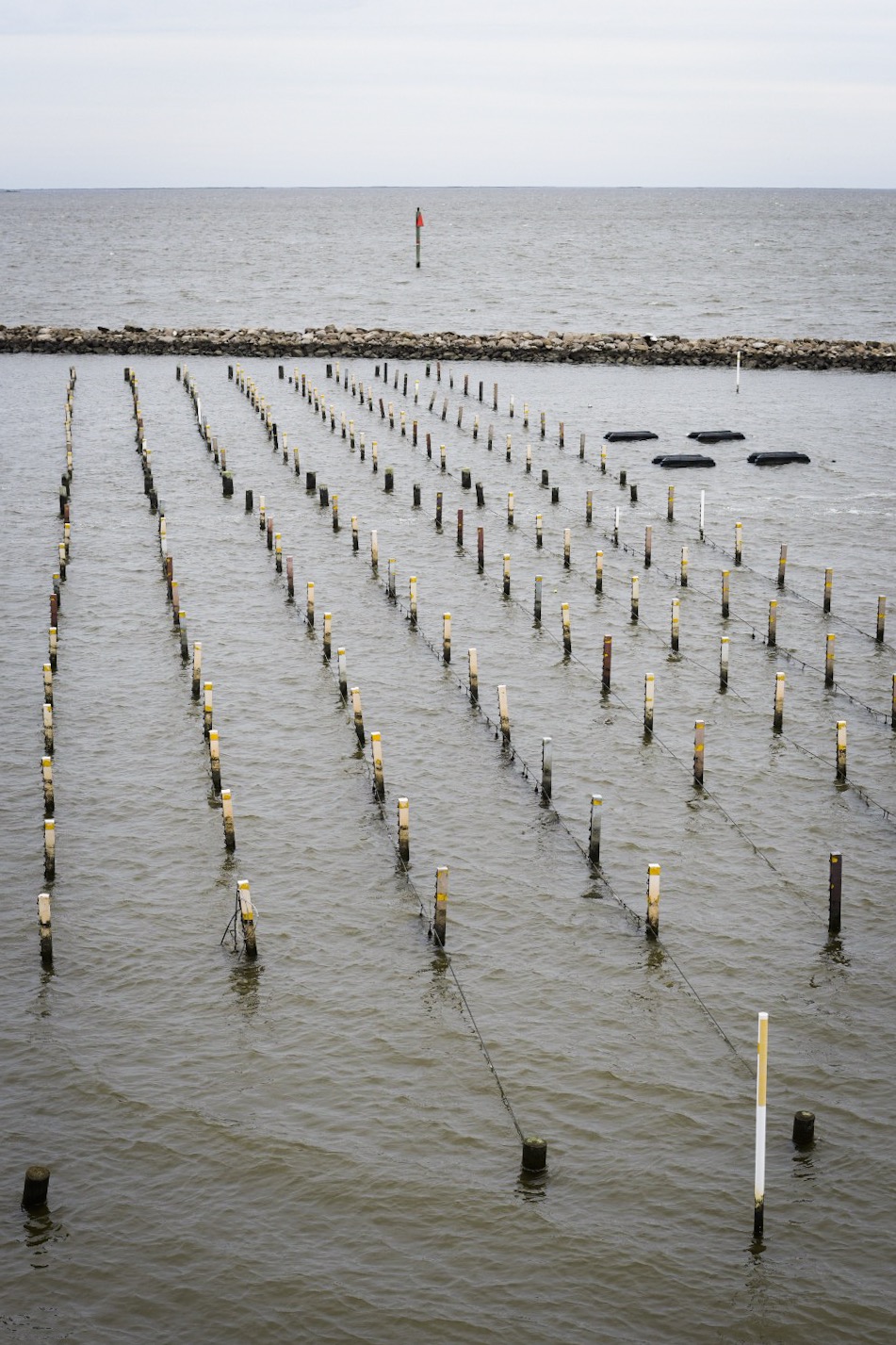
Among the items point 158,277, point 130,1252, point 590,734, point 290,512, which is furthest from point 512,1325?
point 158,277

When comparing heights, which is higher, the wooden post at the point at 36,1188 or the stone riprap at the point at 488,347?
the stone riprap at the point at 488,347

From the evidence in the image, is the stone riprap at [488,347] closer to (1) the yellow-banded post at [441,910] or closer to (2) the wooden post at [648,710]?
(2) the wooden post at [648,710]

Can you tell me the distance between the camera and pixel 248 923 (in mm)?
24000

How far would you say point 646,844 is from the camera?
28.4m

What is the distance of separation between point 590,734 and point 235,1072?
1481 cm

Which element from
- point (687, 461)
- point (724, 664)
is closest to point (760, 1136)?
point (724, 664)

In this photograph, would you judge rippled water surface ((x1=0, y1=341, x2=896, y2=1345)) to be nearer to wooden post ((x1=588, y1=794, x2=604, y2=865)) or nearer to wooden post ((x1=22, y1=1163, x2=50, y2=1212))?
wooden post ((x1=22, y1=1163, x2=50, y2=1212))

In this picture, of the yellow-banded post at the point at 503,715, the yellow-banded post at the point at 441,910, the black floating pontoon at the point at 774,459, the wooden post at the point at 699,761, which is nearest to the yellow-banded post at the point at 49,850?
the yellow-banded post at the point at 441,910

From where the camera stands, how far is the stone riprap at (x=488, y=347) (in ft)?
317

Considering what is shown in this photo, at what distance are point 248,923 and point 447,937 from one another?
10.6 ft

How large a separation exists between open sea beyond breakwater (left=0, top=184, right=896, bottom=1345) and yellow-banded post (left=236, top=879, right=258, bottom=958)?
49cm

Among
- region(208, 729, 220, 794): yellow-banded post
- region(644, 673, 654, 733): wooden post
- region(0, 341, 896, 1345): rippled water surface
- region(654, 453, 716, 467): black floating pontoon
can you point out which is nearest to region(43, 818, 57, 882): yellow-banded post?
region(0, 341, 896, 1345): rippled water surface

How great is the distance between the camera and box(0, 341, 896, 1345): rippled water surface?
17.4 m

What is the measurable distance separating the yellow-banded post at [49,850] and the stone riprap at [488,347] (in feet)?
247
